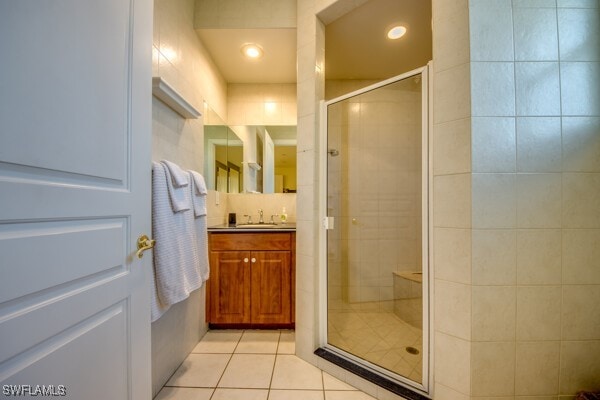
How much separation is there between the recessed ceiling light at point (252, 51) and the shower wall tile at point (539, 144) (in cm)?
202

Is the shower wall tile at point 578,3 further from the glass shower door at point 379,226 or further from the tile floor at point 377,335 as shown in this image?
the tile floor at point 377,335

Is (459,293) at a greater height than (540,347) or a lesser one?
greater

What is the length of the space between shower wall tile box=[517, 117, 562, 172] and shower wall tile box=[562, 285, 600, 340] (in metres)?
0.57

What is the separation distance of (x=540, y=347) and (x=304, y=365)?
1.30m

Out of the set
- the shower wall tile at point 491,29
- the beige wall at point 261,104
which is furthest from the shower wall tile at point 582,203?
the beige wall at point 261,104

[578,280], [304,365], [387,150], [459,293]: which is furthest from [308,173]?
[578,280]

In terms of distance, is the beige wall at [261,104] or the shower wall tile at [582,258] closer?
the shower wall tile at [582,258]

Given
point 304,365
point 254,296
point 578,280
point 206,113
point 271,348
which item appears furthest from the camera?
point 206,113

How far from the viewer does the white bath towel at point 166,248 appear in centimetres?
123

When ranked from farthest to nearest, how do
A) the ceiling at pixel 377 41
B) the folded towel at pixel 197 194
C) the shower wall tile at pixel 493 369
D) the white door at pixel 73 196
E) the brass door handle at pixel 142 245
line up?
1. the ceiling at pixel 377 41
2. the folded towel at pixel 197 194
3. the shower wall tile at pixel 493 369
4. the brass door handle at pixel 142 245
5. the white door at pixel 73 196

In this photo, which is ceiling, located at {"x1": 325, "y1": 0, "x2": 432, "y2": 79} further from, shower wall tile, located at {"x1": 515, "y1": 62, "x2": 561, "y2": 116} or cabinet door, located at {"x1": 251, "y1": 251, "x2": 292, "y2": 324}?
cabinet door, located at {"x1": 251, "y1": 251, "x2": 292, "y2": 324}

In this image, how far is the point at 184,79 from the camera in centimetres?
170

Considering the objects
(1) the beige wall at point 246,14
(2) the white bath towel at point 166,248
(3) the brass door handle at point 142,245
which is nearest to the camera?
(3) the brass door handle at point 142,245

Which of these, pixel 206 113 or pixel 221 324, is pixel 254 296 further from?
pixel 206 113
